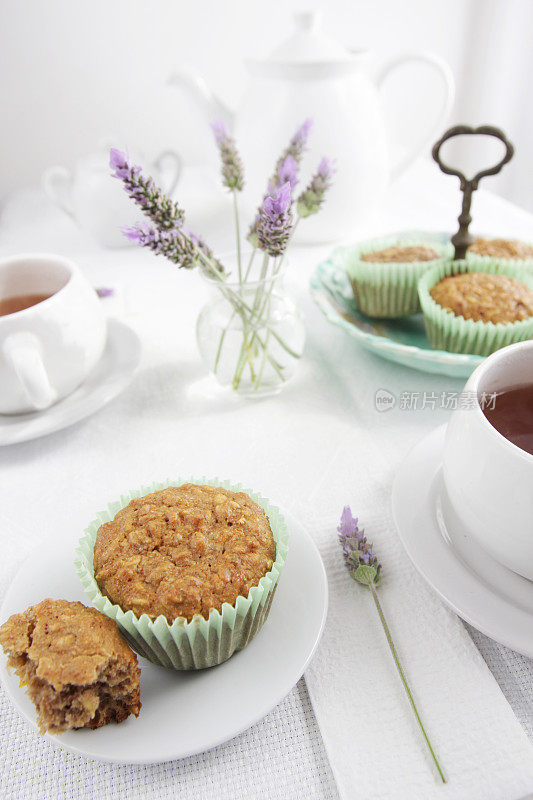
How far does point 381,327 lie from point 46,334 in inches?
19.7

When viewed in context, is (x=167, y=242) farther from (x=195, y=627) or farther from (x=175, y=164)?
(x=175, y=164)

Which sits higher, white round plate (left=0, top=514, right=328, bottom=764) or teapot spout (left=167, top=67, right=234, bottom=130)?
teapot spout (left=167, top=67, right=234, bottom=130)

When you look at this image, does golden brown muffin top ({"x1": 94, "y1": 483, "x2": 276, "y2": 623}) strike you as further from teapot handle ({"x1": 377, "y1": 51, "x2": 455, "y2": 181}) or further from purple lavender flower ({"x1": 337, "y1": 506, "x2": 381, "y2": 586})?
teapot handle ({"x1": 377, "y1": 51, "x2": 455, "y2": 181})

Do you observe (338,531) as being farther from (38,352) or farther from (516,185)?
(516,185)

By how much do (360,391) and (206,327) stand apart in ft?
0.75

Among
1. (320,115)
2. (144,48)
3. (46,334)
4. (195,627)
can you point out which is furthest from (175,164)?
(195,627)

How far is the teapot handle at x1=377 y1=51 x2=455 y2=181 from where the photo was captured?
3.86 feet

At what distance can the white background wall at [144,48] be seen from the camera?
161 centimetres

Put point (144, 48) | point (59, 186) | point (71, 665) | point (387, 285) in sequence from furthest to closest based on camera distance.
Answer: point (144, 48) < point (59, 186) < point (387, 285) < point (71, 665)

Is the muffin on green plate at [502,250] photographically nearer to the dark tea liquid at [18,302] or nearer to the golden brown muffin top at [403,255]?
the golden brown muffin top at [403,255]

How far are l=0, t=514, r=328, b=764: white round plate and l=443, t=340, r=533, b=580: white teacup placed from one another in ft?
0.45

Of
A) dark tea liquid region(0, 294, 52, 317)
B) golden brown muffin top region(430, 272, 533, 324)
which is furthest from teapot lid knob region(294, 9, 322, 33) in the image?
dark tea liquid region(0, 294, 52, 317)

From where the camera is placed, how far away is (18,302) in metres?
0.82

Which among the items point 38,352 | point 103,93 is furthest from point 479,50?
point 38,352
